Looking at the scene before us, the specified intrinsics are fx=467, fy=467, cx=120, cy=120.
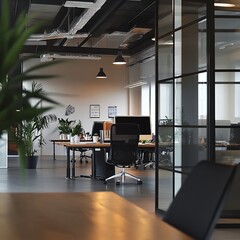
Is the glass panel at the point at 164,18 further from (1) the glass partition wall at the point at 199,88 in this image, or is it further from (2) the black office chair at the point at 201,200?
(2) the black office chair at the point at 201,200

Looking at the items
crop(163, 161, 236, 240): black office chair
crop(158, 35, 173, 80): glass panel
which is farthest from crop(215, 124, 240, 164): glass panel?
crop(163, 161, 236, 240): black office chair

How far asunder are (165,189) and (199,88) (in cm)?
135

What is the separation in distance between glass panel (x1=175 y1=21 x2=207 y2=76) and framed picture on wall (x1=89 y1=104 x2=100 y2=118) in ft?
38.7

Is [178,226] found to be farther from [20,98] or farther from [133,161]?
[133,161]

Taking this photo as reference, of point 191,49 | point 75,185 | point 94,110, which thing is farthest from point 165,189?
point 94,110

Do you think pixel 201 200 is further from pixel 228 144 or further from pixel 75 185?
pixel 75 185

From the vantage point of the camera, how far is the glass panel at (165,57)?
18.4ft

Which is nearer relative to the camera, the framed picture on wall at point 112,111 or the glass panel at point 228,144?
the glass panel at point 228,144

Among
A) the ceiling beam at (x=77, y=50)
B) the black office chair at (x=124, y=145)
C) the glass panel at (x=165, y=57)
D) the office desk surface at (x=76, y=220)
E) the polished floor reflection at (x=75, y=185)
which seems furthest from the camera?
the ceiling beam at (x=77, y=50)

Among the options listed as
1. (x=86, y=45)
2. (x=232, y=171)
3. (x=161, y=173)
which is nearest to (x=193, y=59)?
(x=161, y=173)

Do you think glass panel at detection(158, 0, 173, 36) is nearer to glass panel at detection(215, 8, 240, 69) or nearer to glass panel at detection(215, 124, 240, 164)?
glass panel at detection(215, 8, 240, 69)

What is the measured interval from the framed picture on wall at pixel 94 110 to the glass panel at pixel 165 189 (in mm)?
11459

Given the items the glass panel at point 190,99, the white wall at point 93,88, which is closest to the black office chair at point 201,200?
the glass panel at point 190,99

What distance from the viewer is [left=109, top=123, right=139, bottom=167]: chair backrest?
26.8 feet
